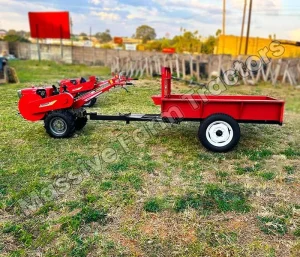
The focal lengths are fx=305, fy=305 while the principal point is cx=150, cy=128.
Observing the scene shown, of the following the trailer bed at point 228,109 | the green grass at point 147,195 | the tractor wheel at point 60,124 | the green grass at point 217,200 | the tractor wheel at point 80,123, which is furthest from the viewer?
the tractor wheel at point 80,123

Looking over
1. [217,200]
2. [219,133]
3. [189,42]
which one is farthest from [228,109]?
[189,42]

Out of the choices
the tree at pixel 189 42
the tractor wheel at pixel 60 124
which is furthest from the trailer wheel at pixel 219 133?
the tree at pixel 189 42

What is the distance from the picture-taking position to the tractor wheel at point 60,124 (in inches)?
227

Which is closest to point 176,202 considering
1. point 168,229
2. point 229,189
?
point 168,229

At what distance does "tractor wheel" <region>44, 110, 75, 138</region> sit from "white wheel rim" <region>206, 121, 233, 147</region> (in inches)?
101

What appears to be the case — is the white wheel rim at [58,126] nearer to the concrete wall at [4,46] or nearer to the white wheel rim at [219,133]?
the white wheel rim at [219,133]

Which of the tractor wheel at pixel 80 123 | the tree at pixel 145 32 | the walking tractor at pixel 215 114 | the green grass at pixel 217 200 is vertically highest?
the tree at pixel 145 32

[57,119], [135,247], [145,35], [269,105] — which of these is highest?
[145,35]

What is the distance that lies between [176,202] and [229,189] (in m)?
0.82

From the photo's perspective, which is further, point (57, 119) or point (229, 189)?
point (57, 119)

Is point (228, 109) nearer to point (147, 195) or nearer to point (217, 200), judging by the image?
point (217, 200)

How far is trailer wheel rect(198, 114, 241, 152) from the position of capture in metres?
5.07

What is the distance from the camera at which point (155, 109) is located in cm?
850

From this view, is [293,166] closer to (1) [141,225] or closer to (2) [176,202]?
(2) [176,202]
